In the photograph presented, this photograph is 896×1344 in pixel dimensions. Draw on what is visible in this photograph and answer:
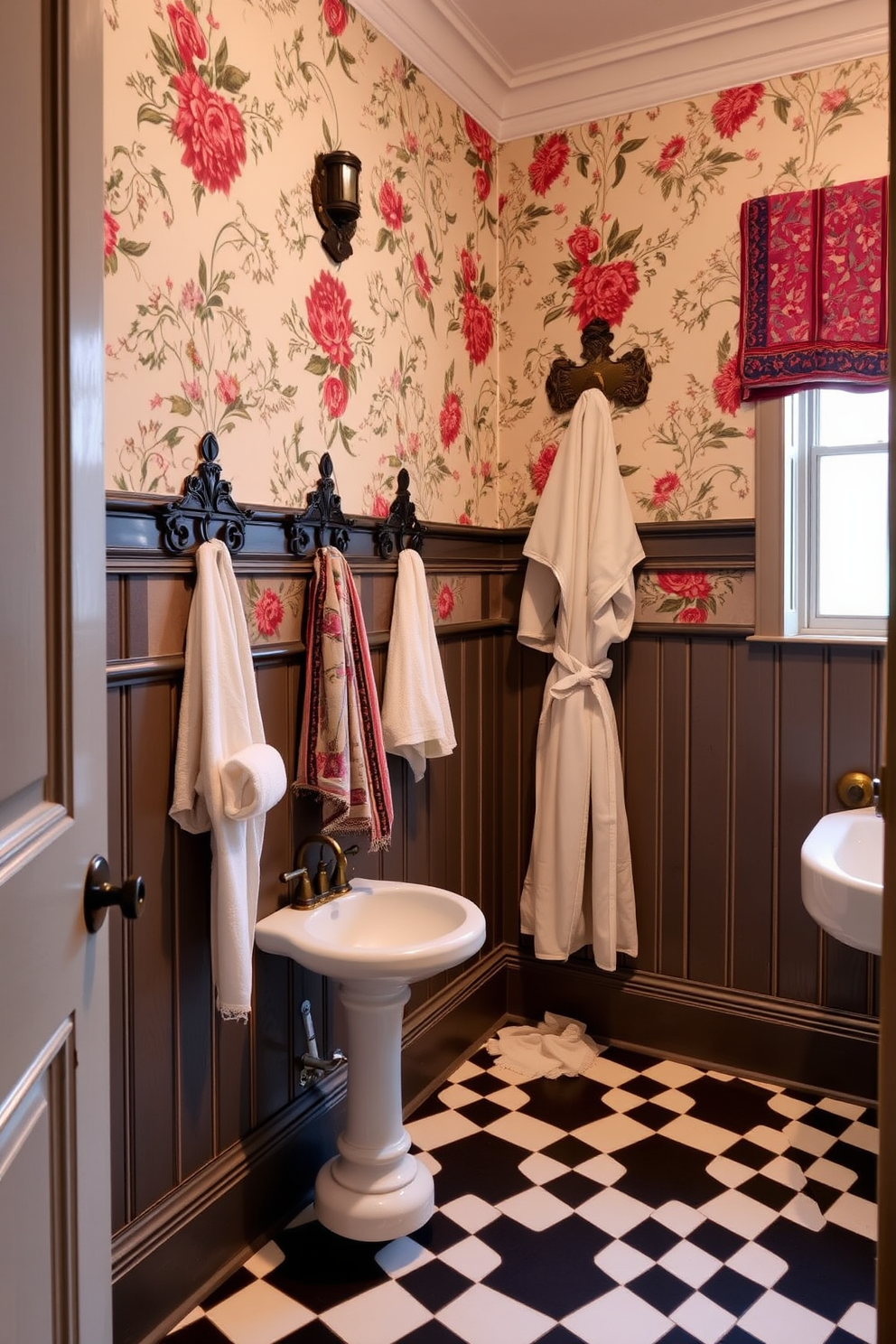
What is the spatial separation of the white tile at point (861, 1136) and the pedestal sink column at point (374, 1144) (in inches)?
38.6

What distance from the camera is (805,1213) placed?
6.38 ft

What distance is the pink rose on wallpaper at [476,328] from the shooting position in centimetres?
262

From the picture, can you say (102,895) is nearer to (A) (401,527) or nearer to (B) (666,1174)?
(A) (401,527)

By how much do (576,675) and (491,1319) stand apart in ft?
4.69

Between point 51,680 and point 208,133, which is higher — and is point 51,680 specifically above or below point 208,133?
below

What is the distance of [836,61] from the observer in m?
2.29

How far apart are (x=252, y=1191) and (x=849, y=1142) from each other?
1.30m

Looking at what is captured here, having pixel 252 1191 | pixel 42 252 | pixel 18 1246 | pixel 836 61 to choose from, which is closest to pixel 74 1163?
pixel 18 1246

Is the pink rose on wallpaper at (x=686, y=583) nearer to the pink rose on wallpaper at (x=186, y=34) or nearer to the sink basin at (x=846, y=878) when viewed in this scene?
the sink basin at (x=846, y=878)

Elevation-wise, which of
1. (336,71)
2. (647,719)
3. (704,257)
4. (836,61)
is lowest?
(647,719)

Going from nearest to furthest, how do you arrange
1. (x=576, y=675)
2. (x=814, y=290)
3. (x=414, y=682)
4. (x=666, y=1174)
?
(x=666, y=1174), (x=414, y=682), (x=814, y=290), (x=576, y=675)

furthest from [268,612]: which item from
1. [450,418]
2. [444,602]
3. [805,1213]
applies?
[805,1213]

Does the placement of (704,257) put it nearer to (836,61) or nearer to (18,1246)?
(836,61)

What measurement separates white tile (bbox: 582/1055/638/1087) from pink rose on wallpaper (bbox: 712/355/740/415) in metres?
1.68
